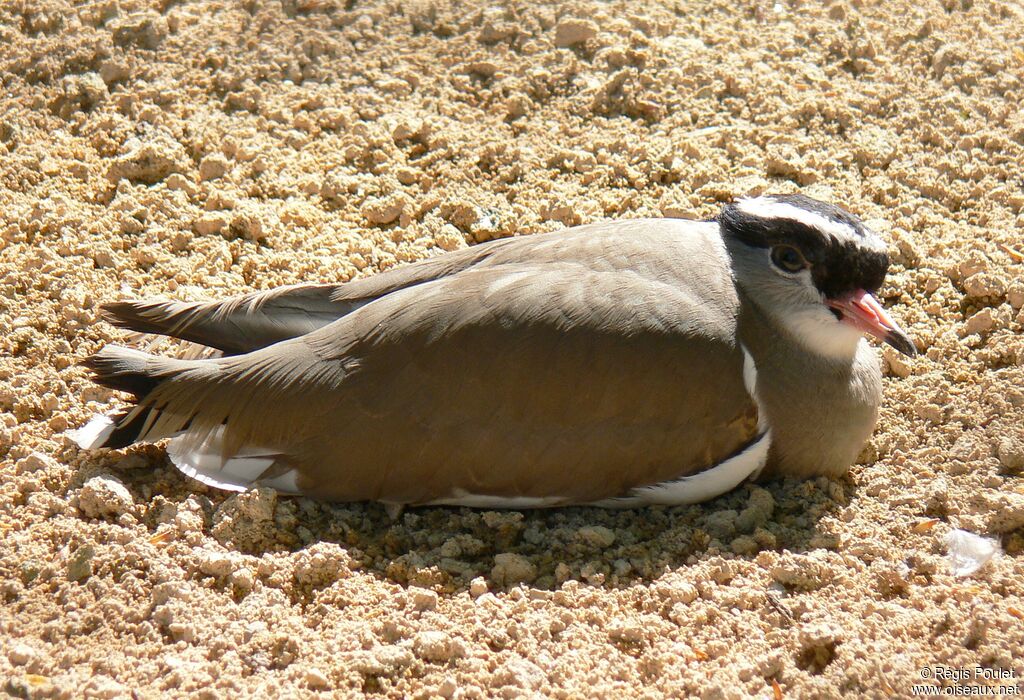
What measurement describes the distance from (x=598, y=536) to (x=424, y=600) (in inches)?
27.2

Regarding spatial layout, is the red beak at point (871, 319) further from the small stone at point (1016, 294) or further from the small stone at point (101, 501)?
the small stone at point (101, 501)

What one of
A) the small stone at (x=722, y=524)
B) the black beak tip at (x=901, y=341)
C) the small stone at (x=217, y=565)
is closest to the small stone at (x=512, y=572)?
the small stone at (x=722, y=524)

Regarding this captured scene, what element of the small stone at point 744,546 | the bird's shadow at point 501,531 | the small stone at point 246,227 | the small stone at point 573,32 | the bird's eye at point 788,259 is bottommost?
the bird's shadow at point 501,531

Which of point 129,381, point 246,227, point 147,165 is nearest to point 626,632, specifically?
point 129,381

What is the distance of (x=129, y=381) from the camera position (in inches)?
157

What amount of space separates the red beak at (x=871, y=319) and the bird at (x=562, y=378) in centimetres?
1

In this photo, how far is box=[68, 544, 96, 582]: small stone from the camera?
11.7ft

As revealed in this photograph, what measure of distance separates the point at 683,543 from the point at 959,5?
4.31 metres

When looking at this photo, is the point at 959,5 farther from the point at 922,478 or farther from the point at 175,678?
the point at 175,678

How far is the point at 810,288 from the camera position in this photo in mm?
3979

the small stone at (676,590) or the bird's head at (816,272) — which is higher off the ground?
the bird's head at (816,272)

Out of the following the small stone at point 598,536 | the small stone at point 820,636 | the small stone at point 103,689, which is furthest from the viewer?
the small stone at point 598,536

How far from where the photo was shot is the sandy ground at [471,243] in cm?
331

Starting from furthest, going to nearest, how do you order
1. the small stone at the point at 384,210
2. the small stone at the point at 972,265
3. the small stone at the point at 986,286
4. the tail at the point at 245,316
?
the small stone at the point at 384,210
the small stone at the point at 972,265
the small stone at the point at 986,286
the tail at the point at 245,316
